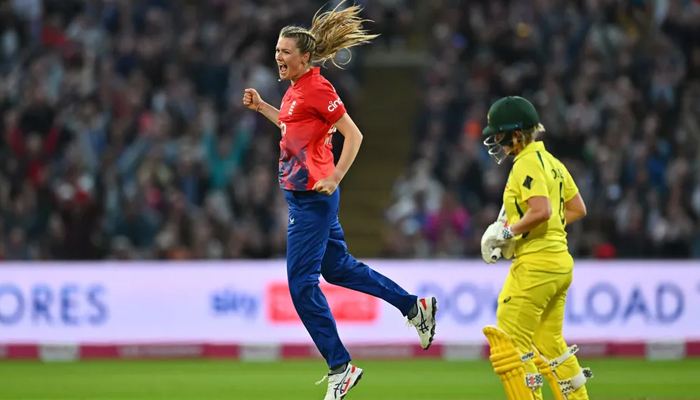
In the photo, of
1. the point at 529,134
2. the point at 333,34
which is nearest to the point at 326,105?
the point at 333,34

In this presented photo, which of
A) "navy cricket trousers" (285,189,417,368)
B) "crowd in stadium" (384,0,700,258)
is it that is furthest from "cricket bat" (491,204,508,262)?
"crowd in stadium" (384,0,700,258)

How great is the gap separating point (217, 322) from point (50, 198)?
372 cm

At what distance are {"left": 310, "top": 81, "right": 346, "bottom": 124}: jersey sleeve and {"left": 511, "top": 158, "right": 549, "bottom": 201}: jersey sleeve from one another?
4.30 feet

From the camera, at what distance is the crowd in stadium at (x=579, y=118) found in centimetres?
1694

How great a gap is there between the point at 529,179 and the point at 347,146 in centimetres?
128

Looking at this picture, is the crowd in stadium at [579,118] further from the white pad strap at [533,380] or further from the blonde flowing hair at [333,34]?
the white pad strap at [533,380]

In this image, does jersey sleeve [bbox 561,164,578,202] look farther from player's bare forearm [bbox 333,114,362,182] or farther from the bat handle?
player's bare forearm [bbox 333,114,362,182]

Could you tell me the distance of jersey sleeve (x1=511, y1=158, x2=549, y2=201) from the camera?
7641mm

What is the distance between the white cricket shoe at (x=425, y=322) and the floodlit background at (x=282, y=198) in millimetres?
2306

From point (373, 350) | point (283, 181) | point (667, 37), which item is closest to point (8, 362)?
point (373, 350)

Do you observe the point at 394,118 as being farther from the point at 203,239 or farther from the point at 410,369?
the point at 410,369

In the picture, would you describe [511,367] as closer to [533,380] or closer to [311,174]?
[533,380]

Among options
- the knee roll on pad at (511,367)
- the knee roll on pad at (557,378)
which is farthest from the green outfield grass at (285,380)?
the knee roll on pad at (511,367)

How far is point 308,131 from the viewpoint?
8.02m
